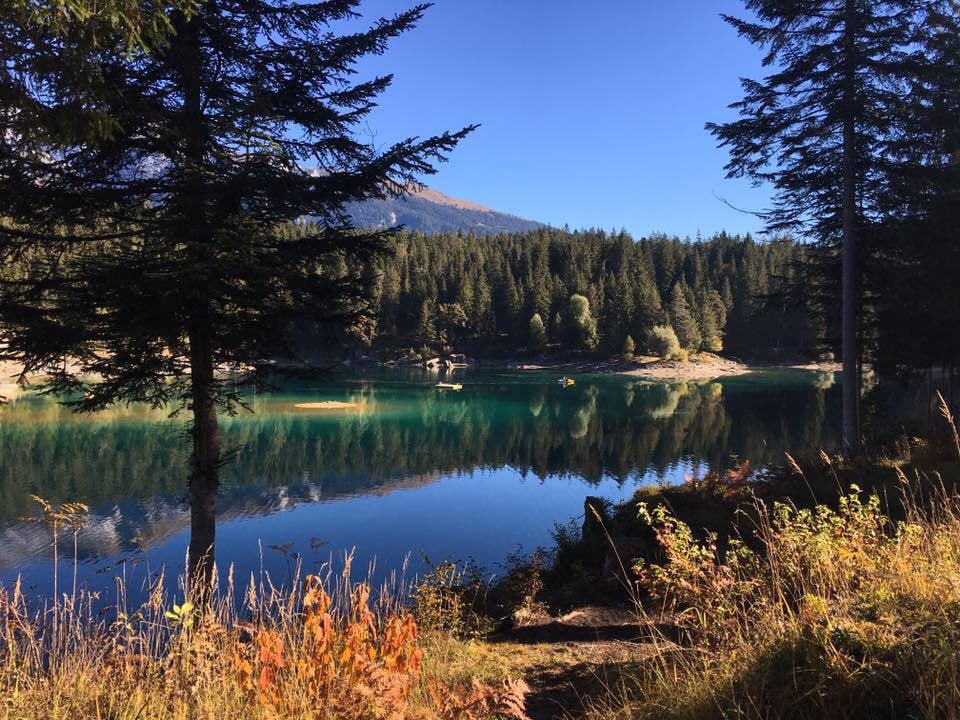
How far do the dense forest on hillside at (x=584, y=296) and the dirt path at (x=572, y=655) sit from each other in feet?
251

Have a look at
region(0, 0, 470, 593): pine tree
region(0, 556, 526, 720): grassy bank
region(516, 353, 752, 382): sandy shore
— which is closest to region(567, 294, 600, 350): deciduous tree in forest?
region(516, 353, 752, 382): sandy shore

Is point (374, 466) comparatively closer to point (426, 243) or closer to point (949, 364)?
point (949, 364)

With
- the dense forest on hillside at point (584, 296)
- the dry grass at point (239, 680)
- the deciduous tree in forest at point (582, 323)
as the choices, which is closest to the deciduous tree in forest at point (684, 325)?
the dense forest on hillside at point (584, 296)

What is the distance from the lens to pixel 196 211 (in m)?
6.02

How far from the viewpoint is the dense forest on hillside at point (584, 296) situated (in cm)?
9044

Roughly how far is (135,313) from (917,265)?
1636 cm

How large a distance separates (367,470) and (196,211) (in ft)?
66.4

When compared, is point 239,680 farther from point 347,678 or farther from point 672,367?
point 672,367

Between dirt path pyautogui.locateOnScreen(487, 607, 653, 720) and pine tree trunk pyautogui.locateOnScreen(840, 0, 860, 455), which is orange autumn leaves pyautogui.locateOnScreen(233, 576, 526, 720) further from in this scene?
pine tree trunk pyautogui.locateOnScreen(840, 0, 860, 455)

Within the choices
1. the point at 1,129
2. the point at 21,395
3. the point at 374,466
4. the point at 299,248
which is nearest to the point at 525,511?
the point at 374,466

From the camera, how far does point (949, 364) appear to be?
50.8 ft

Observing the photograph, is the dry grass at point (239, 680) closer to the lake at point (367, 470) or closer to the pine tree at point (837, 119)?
the lake at point (367, 470)

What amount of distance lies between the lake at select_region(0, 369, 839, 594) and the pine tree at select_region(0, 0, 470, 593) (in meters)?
1.58

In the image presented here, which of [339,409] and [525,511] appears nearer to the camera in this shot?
[525,511]
